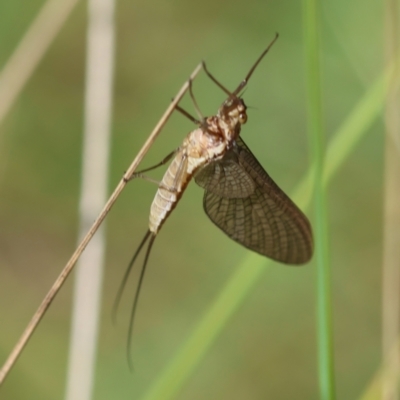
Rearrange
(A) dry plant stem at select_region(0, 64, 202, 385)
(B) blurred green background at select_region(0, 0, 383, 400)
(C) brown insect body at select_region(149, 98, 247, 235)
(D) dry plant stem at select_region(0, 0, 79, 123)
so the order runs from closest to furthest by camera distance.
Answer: (A) dry plant stem at select_region(0, 64, 202, 385) < (C) brown insect body at select_region(149, 98, 247, 235) < (D) dry plant stem at select_region(0, 0, 79, 123) < (B) blurred green background at select_region(0, 0, 383, 400)

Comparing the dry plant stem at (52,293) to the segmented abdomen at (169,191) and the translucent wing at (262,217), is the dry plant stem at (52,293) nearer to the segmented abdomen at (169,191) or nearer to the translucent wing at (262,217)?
the segmented abdomen at (169,191)

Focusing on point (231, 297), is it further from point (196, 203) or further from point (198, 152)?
point (196, 203)

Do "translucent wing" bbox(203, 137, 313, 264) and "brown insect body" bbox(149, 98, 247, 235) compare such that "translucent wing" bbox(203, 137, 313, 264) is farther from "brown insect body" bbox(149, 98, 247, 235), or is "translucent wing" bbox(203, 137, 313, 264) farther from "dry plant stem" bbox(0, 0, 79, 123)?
"dry plant stem" bbox(0, 0, 79, 123)

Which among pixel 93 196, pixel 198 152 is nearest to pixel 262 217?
pixel 198 152

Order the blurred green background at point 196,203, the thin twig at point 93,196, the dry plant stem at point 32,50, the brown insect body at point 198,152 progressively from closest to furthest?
the brown insect body at point 198,152 < the thin twig at point 93,196 < the dry plant stem at point 32,50 < the blurred green background at point 196,203

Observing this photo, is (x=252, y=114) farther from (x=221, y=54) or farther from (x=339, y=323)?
(x=339, y=323)

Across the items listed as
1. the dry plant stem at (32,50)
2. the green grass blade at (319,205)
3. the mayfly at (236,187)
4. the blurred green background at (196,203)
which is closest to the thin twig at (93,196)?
the dry plant stem at (32,50)

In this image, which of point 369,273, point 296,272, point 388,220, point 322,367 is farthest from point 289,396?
point 322,367

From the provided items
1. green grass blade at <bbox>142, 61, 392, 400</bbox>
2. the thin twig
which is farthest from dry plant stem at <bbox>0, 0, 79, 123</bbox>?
green grass blade at <bbox>142, 61, 392, 400</bbox>
